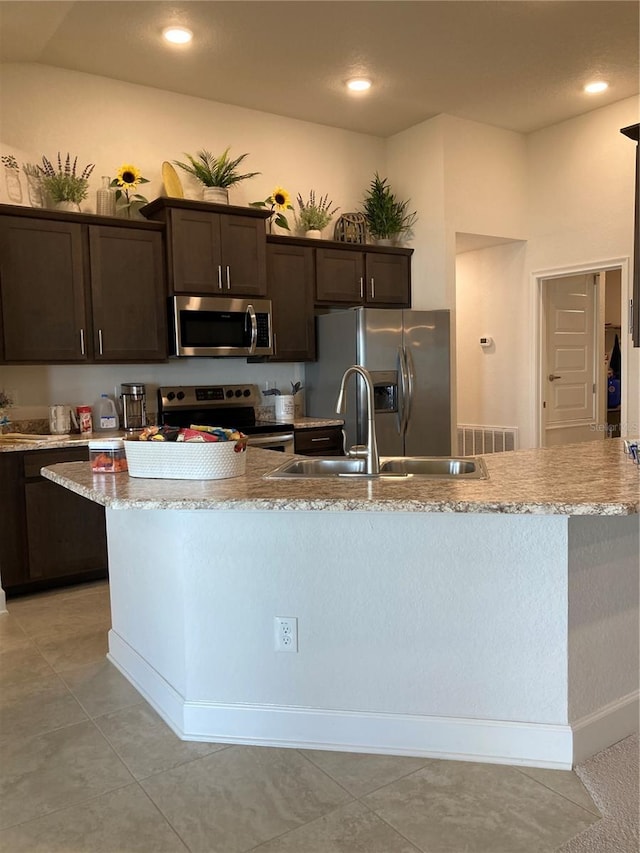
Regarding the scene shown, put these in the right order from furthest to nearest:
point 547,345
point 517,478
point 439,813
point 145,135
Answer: point 547,345
point 145,135
point 517,478
point 439,813

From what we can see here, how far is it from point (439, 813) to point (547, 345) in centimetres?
446

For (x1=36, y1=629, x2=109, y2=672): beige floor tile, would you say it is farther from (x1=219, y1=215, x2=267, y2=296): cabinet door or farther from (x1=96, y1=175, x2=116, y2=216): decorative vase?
(x1=96, y1=175, x2=116, y2=216): decorative vase

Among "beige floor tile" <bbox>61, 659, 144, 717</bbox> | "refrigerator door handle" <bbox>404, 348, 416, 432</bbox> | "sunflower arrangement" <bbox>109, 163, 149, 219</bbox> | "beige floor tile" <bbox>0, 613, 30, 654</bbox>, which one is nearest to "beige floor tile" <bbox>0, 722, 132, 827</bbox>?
"beige floor tile" <bbox>61, 659, 144, 717</bbox>

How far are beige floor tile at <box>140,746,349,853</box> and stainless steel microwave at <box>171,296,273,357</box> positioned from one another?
2734 mm

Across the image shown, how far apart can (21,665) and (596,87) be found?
4.95 metres

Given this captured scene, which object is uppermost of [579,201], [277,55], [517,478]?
[277,55]

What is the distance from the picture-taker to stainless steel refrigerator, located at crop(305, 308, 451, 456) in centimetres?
462

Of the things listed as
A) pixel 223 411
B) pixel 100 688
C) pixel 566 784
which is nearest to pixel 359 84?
pixel 223 411

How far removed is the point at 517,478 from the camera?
209 centimetres

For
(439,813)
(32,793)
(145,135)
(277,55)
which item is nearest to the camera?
(439,813)

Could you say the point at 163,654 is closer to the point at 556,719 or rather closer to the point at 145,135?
the point at 556,719

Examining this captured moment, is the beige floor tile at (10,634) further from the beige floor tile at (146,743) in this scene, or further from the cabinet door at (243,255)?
the cabinet door at (243,255)

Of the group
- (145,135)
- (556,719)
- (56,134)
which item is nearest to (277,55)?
(145,135)

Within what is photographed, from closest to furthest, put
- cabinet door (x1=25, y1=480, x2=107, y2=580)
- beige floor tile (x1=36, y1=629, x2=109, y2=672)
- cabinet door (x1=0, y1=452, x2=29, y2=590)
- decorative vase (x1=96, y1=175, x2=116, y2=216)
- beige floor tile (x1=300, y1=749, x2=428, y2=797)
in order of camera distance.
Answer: beige floor tile (x1=300, y1=749, x2=428, y2=797)
beige floor tile (x1=36, y1=629, x2=109, y2=672)
cabinet door (x1=0, y1=452, x2=29, y2=590)
cabinet door (x1=25, y1=480, x2=107, y2=580)
decorative vase (x1=96, y1=175, x2=116, y2=216)
